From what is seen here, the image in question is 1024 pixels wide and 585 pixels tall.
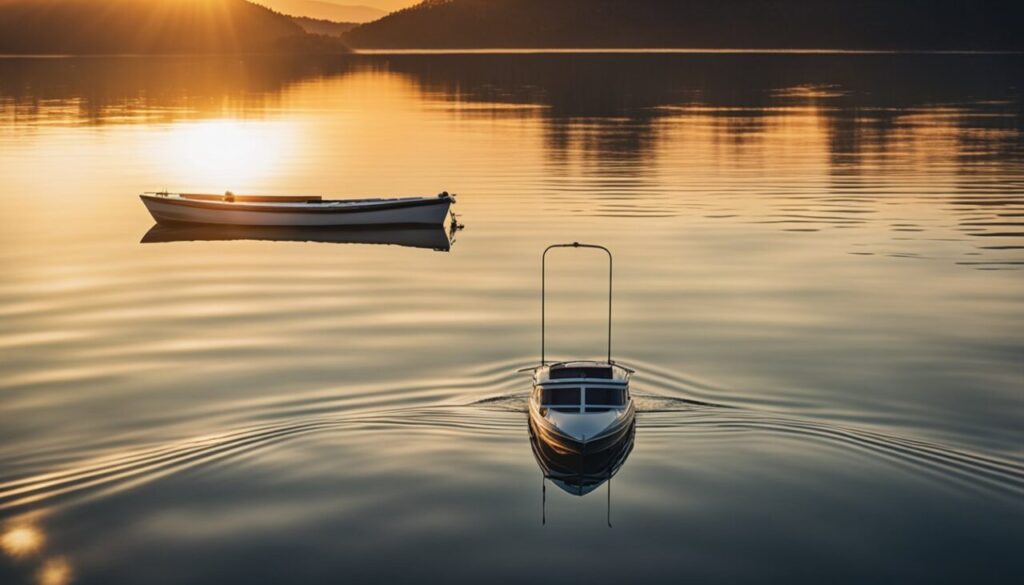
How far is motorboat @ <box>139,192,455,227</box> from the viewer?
243 ft

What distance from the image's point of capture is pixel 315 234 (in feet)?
243

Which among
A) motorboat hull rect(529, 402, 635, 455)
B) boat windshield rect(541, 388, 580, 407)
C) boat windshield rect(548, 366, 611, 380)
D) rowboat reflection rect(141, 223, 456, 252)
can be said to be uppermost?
rowboat reflection rect(141, 223, 456, 252)

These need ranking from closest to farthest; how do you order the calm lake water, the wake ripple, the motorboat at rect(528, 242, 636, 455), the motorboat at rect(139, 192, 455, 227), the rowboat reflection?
the calm lake water, the wake ripple, the motorboat at rect(528, 242, 636, 455), the rowboat reflection, the motorboat at rect(139, 192, 455, 227)

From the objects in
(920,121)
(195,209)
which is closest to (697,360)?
(195,209)

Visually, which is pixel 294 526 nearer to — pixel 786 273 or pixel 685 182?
pixel 786 273

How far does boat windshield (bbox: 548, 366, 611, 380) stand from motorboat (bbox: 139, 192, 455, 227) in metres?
38.8

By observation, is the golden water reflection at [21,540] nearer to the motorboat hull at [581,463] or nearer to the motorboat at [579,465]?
the motorboat at [579,465]

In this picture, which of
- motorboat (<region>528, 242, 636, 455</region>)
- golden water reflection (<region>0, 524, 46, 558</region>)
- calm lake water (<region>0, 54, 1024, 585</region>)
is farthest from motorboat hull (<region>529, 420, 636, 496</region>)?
golden water reflection (<region>0, 524, 46, 558</region>)

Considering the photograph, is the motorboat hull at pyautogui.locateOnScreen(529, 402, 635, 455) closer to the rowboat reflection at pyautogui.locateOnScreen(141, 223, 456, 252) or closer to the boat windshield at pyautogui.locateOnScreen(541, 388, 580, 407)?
the boat windshield at pyautogui.locateOnScreen(541, 388, 580, 407)

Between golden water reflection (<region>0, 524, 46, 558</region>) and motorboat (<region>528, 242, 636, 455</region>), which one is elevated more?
motorboat (<region>528, 242, 636, 455</region>)

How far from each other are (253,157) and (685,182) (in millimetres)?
43107

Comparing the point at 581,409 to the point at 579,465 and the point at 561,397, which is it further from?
the point at 579,465

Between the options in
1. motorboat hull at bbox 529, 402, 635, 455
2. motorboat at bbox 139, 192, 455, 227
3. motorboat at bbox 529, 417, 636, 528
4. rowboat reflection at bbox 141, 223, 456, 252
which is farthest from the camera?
motorboat at bbox 139, 192, 455, 227

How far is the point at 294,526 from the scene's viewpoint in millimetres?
30219
